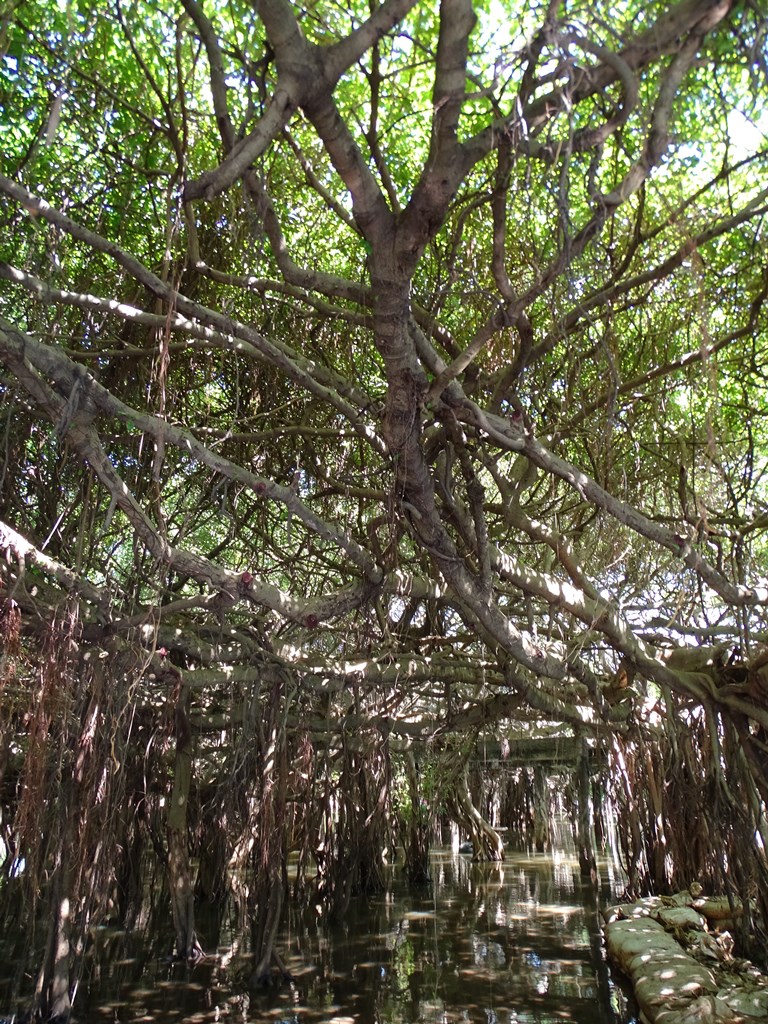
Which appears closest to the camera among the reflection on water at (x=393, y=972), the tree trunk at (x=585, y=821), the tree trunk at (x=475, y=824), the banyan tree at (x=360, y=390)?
the banyan tree at (x=360, y=390)

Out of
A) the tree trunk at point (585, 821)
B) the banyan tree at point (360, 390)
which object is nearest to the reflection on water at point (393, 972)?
the banyan tree at point (360, 390)

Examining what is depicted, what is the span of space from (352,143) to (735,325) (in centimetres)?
284

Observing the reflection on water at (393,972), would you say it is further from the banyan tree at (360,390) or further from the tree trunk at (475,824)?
the tree trunk at (475,824)

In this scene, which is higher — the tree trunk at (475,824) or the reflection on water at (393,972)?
the tree trunk at (475,824)

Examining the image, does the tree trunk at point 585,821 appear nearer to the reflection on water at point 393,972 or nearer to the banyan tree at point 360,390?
the reflection on water at point 393,972

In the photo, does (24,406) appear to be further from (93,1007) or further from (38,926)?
(38,926)

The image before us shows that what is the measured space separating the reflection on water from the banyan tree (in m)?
0.42

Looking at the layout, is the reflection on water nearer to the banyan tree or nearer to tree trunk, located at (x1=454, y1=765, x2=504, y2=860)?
the banyan tree

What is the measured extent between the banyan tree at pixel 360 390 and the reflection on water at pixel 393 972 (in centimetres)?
42

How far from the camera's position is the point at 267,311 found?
432cm

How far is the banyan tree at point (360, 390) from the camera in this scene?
2.26 m

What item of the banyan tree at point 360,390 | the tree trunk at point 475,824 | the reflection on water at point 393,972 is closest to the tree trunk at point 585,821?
the reflection on water at point 393,972

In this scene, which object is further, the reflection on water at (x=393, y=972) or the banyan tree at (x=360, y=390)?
the reflection on water at (x=393, y=972)

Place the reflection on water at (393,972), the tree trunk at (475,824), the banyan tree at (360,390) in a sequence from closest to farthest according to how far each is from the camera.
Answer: the banyan tree at (360,390)
the reflection on water at (393,972)
the tree trunk at (475,824)
